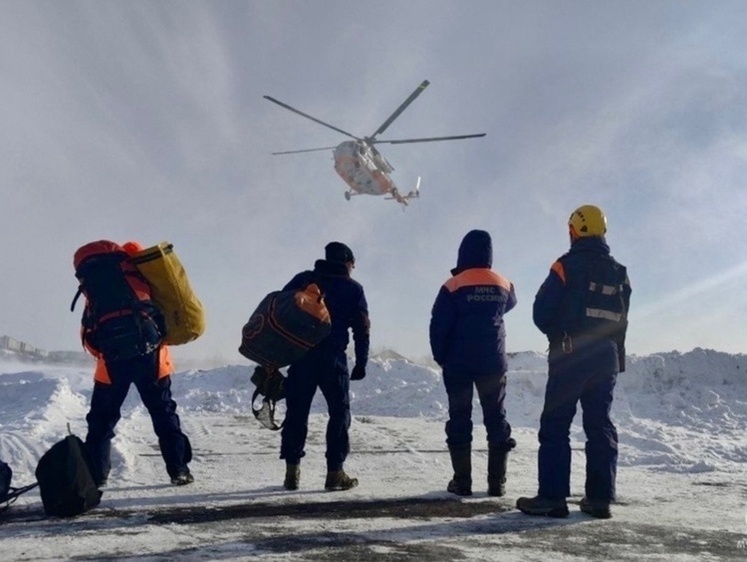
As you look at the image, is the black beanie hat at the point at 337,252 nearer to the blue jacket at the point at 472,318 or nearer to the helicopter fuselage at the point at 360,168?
the blue jacket at the point at 472,318

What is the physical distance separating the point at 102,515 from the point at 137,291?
5.03ft

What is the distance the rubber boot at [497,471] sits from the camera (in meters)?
5.01

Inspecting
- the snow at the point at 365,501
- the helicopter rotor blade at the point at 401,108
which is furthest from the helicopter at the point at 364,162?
the snow at the point at 365,501

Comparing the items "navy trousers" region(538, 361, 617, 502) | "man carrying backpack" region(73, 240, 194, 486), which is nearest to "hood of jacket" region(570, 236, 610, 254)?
"navy trousers" region(538, 361, 617, 502)

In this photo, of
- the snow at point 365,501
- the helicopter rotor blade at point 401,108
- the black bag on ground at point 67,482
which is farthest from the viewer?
the helicopter rotor blade at point 401,108

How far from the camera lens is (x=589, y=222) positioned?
4.58 metres

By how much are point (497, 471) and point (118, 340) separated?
2925mm

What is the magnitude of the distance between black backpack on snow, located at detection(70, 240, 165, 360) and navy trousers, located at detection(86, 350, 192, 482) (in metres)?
0.18

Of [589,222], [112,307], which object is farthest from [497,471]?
[112,307]

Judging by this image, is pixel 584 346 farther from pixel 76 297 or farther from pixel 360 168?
pixel 360 168

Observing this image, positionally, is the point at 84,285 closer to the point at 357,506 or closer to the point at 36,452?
the point at 36,452

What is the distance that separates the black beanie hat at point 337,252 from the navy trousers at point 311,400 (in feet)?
2.54

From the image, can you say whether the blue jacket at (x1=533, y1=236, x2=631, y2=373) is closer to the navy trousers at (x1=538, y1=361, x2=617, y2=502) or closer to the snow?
the navy trousers at (x1=538, y1=361, x2=617, y2=502)

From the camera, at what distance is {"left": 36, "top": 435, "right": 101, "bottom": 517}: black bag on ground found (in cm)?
389
